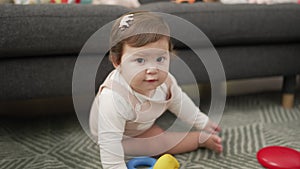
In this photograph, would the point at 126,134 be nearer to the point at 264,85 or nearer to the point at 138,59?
the point at 138,59

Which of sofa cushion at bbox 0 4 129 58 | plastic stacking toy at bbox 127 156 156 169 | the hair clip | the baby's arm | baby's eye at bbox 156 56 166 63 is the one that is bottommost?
plastic stacking toy at bbox 127 156 156 169

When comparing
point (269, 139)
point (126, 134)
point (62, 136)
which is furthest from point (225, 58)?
point (62, 136)

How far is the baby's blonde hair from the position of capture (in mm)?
662

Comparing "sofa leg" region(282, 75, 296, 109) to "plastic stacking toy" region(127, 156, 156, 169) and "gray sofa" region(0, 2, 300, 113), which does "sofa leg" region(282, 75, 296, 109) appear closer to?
"gray sofa" region(0, 2, 300, 113)

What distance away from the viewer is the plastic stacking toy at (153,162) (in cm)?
69

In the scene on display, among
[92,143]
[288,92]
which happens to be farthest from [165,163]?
[288,92]

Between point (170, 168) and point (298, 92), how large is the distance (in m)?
1.06

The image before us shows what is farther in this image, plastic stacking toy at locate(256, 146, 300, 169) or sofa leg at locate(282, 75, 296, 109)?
sofa leg at locate(282, 75, 296, 109)

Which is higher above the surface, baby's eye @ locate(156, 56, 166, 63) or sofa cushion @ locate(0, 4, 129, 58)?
sofa cushion @ locate(0, 4, 129, 58)

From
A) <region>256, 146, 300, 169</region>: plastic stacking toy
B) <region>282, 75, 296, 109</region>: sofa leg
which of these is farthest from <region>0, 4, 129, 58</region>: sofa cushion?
<region>282, 75, 296, 109</region>: sofa leg

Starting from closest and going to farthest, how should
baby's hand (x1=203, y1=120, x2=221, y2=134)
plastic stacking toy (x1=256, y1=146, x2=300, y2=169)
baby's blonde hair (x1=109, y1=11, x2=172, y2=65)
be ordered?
1. baby's blonde hair (x1=109, y1=11, x2=172, y2=65)
2. plastic stacking toy (x1=256, y1=146, x2=300, y2=169)
3. baby's hand (x1=203, y1=120, x2=221, y2=134)

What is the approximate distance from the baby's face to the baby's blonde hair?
0.01 meters

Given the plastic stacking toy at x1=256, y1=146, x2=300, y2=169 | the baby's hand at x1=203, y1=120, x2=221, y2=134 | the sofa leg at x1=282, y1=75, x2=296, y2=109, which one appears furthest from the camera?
the sofa leg at x1=282, y1=75, x2=296, y2=109

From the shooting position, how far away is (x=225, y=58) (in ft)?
3.61
